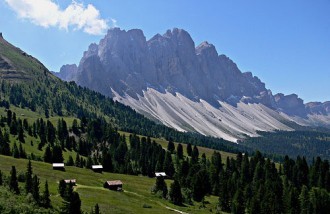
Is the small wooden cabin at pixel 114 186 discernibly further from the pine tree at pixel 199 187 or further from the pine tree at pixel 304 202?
the pine tree at pixel 304 202

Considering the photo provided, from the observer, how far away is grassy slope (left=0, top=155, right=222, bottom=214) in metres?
107

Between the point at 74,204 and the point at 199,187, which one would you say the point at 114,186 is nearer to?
the point at 199,187

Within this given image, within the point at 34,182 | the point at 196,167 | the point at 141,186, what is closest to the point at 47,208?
the point at 34,182

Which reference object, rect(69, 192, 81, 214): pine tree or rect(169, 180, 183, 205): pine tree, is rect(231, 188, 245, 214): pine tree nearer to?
rect(169, 180, 183, 205): pine tree

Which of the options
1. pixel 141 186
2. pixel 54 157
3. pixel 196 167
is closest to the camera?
pixel 141 186

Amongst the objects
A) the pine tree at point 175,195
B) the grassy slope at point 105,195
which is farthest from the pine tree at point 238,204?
the pine tree at point 175,195

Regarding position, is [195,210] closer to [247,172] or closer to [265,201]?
[265,201]

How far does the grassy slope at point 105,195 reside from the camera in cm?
10738

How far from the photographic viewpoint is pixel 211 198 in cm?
16188

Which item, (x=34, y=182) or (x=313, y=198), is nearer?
(x=34, y=182)

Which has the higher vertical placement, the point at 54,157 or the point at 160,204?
the point at 54,157

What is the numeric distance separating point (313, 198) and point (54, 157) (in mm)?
108371

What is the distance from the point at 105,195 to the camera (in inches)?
4749

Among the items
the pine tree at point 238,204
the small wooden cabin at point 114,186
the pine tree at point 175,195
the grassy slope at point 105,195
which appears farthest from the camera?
the pine tree at point 238,204
